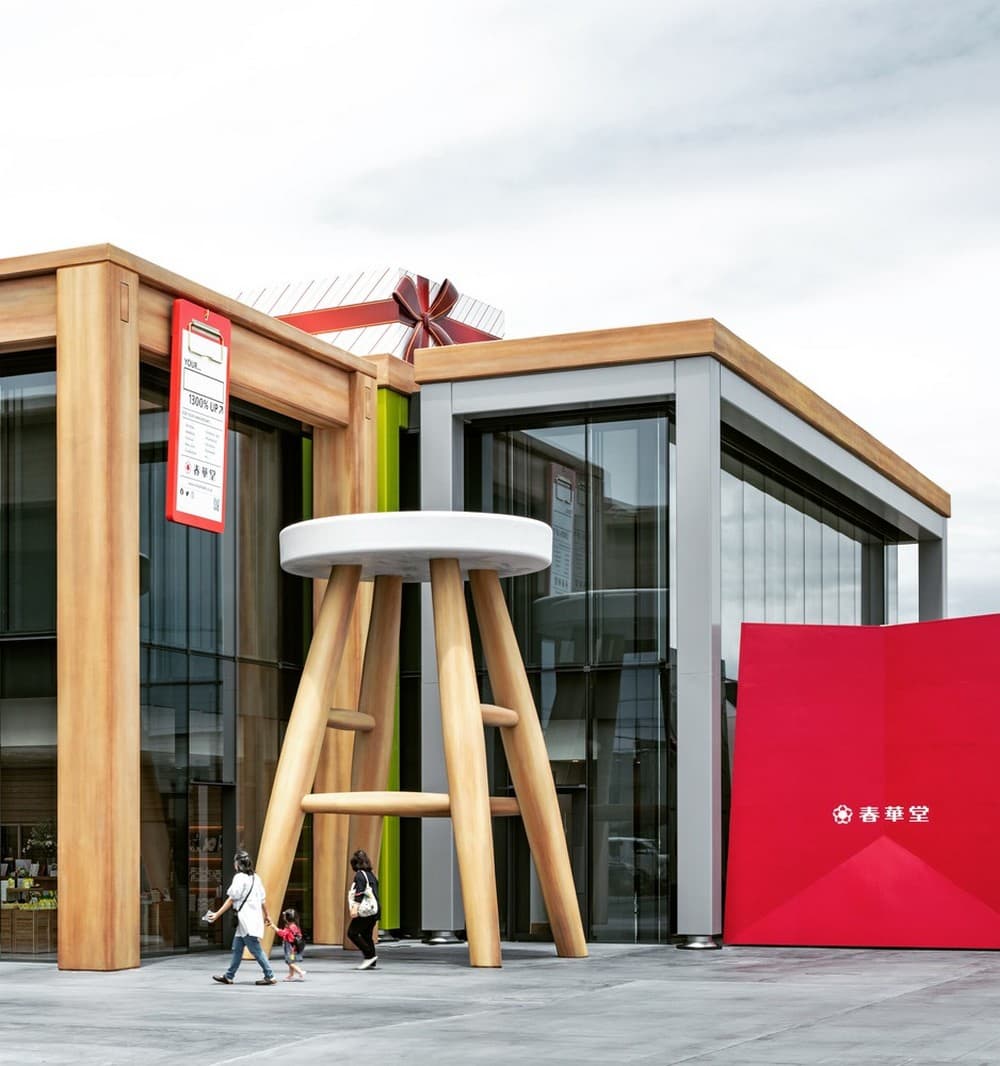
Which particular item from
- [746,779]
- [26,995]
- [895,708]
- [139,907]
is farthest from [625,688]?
[26,995]

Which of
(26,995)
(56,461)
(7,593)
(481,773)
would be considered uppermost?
(56,461)

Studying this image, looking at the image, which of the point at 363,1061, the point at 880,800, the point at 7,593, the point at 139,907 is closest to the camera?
the point at 363,1061

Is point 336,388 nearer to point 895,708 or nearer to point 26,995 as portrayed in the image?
point 895,708

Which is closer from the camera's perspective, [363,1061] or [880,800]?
[363,1061]

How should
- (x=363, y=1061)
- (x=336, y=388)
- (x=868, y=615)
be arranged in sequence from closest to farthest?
(x=363, y=1061) < (x=336, y=388) < (x=868, y=615)

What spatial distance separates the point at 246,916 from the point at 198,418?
23.2ft

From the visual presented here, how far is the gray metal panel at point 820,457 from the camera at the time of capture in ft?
91.2

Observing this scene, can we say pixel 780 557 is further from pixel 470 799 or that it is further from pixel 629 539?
pixel 470 799

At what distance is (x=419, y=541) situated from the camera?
2256 centimetres

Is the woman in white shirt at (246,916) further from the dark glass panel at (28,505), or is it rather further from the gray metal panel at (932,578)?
the gray metal panel at (932,578)

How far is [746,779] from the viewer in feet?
87.3

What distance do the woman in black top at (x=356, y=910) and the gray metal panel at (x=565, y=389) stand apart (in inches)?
326

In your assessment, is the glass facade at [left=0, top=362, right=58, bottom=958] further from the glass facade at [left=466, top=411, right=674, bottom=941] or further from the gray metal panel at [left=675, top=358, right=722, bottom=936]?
the gray metal panel at [left=675, top=358, right=722, bottom=936]

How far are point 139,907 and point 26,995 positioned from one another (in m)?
3.78
